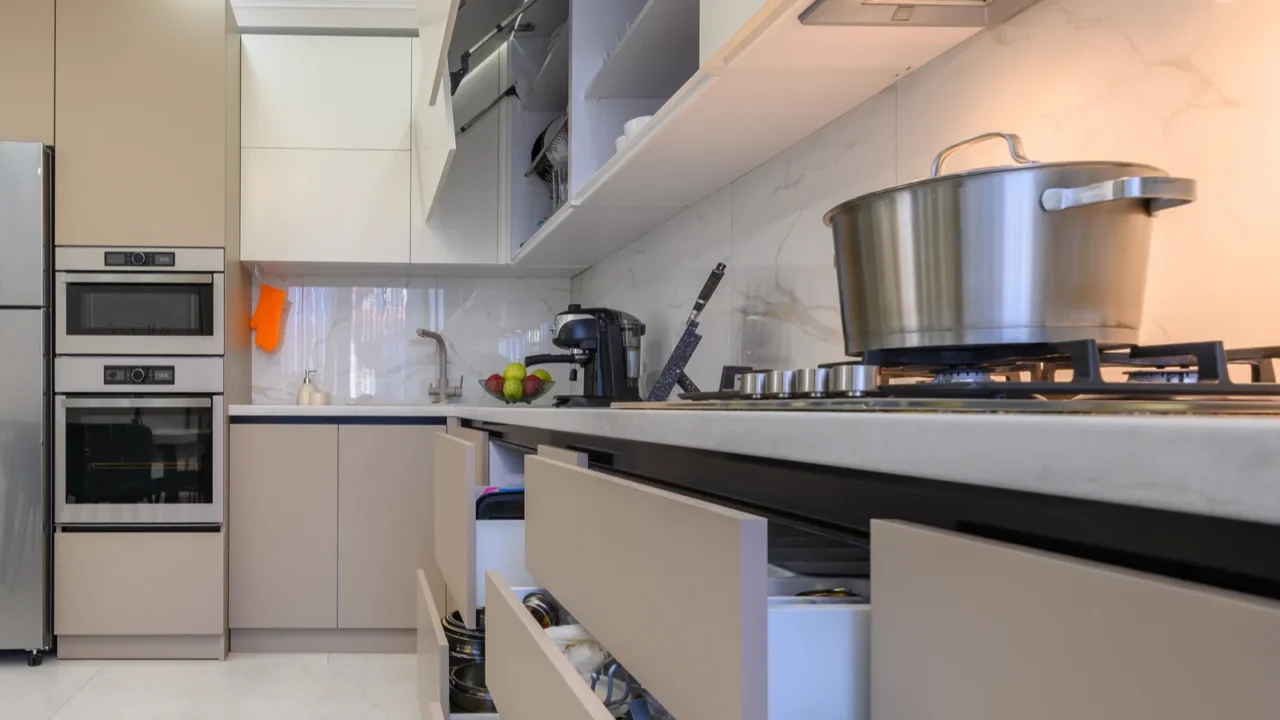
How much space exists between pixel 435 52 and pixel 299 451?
1706 mm

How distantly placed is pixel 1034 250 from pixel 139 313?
3.14 meters

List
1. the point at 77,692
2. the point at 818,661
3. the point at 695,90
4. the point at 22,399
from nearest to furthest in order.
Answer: the point at 818,661 → the point at 695,90 → the point at 77,692 → the point at 22,399

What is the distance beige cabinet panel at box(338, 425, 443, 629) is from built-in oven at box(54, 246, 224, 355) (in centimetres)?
62

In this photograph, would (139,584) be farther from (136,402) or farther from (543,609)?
(543,609)

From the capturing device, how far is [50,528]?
3100 millimetres

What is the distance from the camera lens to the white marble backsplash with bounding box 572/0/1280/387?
824mm

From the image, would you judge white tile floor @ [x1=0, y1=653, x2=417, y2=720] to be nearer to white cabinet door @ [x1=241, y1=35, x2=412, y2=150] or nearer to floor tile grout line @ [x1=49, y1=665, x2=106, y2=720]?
floor tile grout line @ [x1=49, y1=665, x2=106, y2=720]

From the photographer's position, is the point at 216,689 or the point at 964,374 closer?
the point at 964,374

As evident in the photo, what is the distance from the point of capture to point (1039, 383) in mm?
603

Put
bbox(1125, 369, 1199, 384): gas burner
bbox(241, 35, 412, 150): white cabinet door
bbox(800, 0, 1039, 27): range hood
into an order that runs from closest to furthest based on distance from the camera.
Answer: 1. bbox(1125, 369, 1199, 384): gas burner
2. bbox(800, 0, 1039, 27): range hood
3. bbox(241, 35, 412, 150): white cabinet door

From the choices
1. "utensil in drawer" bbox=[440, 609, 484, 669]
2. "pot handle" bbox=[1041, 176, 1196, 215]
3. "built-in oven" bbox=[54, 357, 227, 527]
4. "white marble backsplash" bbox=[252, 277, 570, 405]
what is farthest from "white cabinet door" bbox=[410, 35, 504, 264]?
"pot handle" bbox=[1041, 176, 1196, 215]

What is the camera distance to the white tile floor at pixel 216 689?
260 centimetres

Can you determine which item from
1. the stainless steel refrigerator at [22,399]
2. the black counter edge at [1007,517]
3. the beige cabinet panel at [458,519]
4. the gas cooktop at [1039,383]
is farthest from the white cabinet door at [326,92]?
the black counter edge at [1007,517]

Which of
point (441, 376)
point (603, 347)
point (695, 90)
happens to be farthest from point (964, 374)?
point (441, 376)
